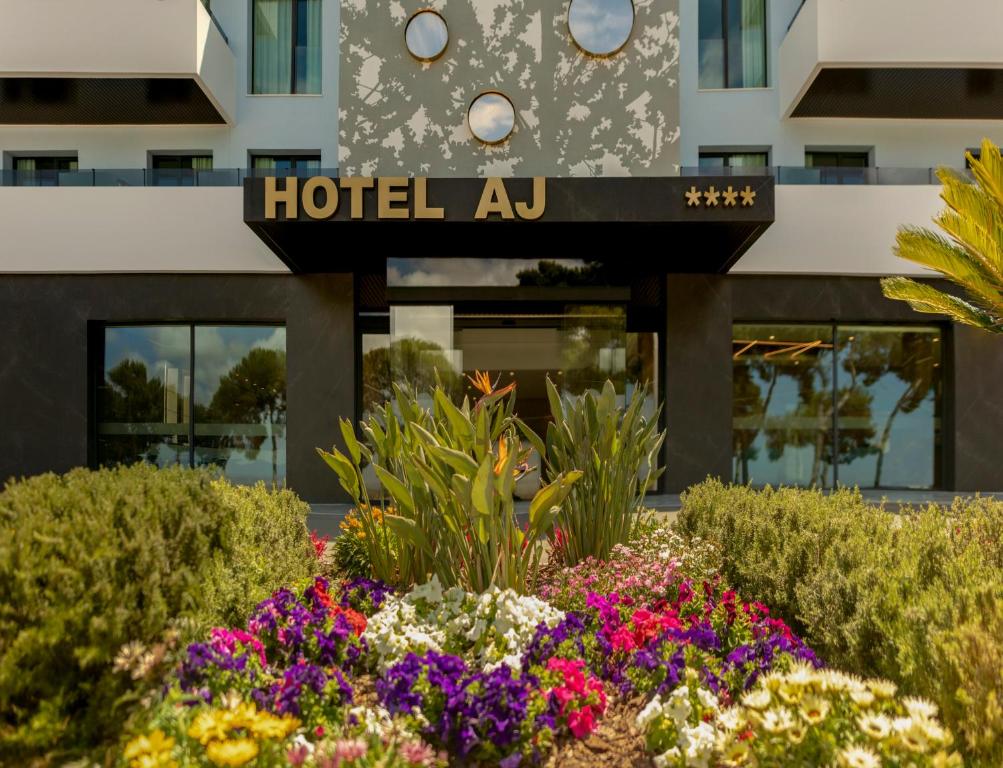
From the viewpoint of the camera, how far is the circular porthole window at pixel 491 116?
1014 centimetres

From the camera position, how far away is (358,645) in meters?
3.00

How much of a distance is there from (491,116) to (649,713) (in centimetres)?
947

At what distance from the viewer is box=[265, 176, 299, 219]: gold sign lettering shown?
8.16 meters

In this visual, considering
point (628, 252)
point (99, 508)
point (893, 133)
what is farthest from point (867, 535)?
A: point (893, 133)

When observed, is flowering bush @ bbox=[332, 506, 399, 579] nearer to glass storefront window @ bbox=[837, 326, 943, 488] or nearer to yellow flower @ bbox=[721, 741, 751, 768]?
yellow flower @ bbox=[721, 741, 751, 768]

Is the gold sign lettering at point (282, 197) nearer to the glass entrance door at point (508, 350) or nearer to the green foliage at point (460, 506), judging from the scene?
the glass entrance door at point (508, 350)

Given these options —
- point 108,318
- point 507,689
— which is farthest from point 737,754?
point 108,318

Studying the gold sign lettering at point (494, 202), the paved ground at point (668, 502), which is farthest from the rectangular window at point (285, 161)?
the paved ground at point (668, 502)

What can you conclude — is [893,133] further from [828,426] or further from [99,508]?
[99,508]

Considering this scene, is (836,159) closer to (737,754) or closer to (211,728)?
(737,754)

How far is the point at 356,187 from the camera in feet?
27.0

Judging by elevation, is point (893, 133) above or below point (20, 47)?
below

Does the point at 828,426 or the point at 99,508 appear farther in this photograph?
the point at 828,426

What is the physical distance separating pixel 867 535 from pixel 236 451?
32.2ft
